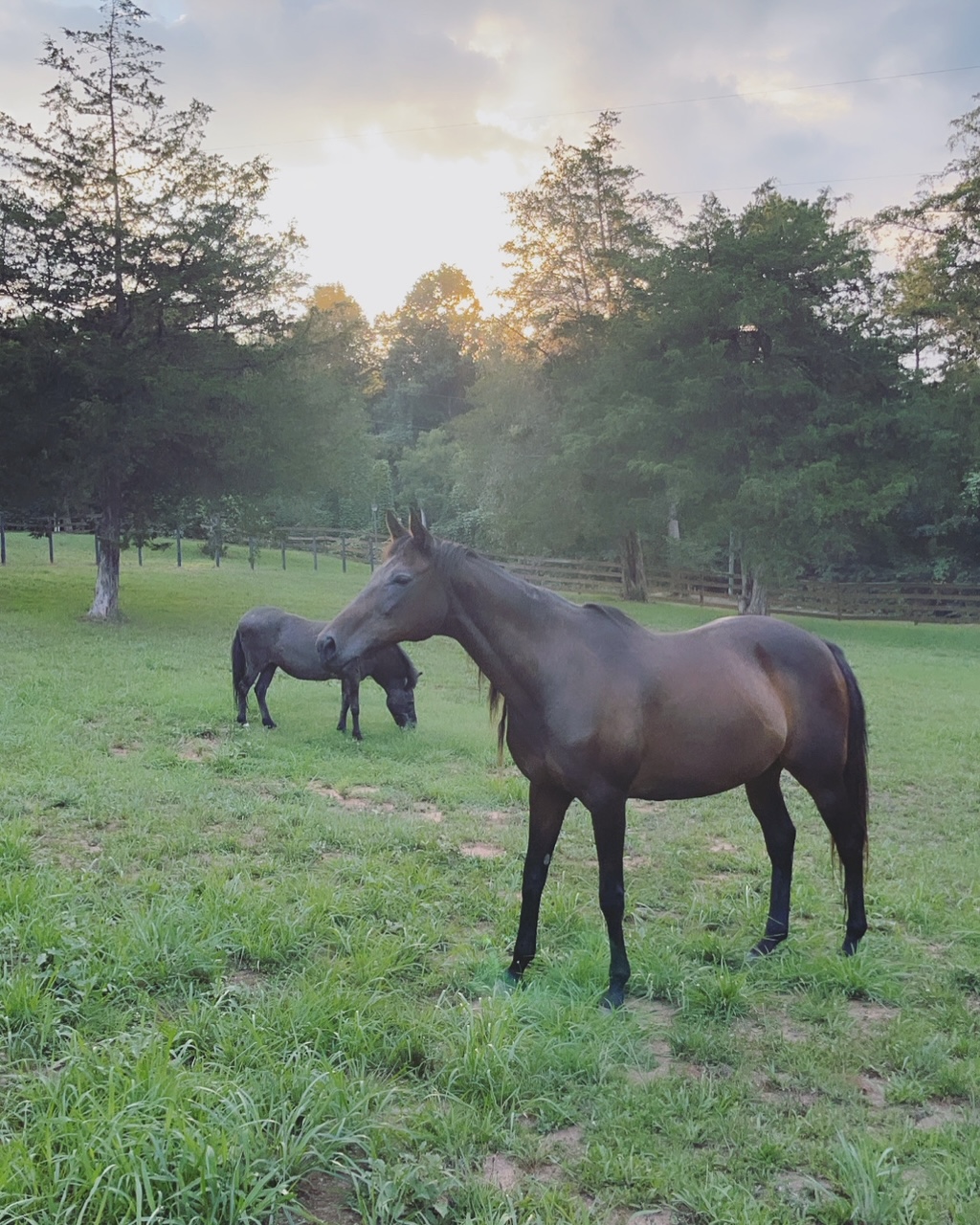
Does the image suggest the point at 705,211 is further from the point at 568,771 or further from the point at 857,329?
the point at 568,771

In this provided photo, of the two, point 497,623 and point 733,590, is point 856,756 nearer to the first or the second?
point 497,623

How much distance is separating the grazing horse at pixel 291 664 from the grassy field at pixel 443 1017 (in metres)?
1.99

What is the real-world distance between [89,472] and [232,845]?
39.2 feet

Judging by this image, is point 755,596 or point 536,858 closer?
point 536,858

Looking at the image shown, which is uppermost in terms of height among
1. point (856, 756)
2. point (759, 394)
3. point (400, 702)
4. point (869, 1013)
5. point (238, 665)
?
point (759, 394)

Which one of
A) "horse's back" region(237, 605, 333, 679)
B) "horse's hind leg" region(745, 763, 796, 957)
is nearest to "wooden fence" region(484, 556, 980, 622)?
"horse's back" region(237, 605, 333, 679)

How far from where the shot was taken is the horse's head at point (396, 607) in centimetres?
356

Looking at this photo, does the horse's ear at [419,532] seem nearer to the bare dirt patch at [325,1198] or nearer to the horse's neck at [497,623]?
the horse's neck at [497,623]

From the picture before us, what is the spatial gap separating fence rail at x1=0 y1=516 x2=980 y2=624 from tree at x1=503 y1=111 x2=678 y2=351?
770 centimetres

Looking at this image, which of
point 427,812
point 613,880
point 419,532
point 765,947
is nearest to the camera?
point 613,880

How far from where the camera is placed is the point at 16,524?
24.7 metres

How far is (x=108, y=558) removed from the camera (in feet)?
53.3

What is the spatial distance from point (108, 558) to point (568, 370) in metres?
14.1

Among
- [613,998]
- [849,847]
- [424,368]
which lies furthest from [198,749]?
[424,368]
